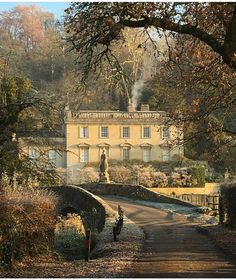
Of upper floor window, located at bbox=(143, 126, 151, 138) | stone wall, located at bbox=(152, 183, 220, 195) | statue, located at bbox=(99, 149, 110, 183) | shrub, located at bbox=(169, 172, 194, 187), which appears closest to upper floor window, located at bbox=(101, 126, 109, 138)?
upper floor window, located at bbox=(143, 126, 151, 138)

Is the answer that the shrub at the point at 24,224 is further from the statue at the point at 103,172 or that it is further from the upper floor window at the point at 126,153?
the upper floor window at the point at 126,153

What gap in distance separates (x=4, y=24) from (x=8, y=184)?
171 ft

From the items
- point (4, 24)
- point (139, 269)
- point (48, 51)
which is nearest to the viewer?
point (139, 269)

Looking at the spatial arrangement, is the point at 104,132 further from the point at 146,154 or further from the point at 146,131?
the point at 146,154

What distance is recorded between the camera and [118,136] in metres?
57.6

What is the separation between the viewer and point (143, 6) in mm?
11680

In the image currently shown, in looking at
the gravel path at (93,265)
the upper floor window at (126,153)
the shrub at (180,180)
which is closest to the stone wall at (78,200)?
the gravel path at (93,265)

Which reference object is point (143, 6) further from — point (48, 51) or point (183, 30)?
point (48, 51)

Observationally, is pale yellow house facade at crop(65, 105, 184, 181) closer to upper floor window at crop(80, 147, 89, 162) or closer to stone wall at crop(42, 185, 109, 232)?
upper floor window at crop(80, 147, 89, 162)

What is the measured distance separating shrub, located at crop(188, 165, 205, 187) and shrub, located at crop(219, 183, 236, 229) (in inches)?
1026

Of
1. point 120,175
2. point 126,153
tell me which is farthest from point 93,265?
point 126,153

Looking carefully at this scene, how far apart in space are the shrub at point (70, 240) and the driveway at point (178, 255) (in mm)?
2671

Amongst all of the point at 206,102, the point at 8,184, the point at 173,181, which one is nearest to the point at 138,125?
the point at 173,181

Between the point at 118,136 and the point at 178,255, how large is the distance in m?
43.1
